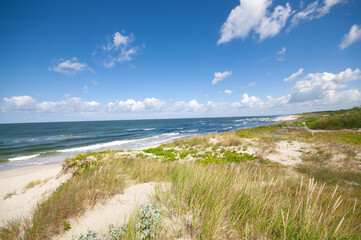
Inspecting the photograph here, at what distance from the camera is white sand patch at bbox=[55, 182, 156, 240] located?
Result: 2787 millimetres

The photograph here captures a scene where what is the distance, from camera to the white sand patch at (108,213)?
2787 mm

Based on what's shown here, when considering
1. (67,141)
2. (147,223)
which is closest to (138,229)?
(147,223)

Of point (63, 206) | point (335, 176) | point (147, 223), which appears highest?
point (147, 223)

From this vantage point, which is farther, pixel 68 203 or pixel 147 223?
pixel 68 203

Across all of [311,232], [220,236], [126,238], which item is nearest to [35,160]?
[126,238]

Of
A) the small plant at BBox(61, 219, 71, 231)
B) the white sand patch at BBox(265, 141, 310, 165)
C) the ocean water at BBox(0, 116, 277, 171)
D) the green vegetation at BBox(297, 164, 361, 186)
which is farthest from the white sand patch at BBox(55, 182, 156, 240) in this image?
the ocean water at BBox(0, 116, 277, 171)

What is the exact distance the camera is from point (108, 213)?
3.19 m

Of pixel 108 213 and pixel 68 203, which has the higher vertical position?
pixel 68 203

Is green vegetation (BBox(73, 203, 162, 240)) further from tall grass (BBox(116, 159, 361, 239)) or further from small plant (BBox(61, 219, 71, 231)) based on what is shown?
tall grass (BBox(116, 159, 361, 239))

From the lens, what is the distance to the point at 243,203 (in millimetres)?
2730

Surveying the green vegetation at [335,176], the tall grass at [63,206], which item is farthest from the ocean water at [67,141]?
the green vegetation at [335,176]

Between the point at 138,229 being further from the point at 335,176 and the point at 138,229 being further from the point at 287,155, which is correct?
the point at 287,155

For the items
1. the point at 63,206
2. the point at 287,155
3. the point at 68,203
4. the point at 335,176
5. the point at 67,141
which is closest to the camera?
the point at 63,206

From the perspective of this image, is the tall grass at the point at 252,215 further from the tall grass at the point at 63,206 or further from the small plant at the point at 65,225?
the small plant at the point at 65,225
